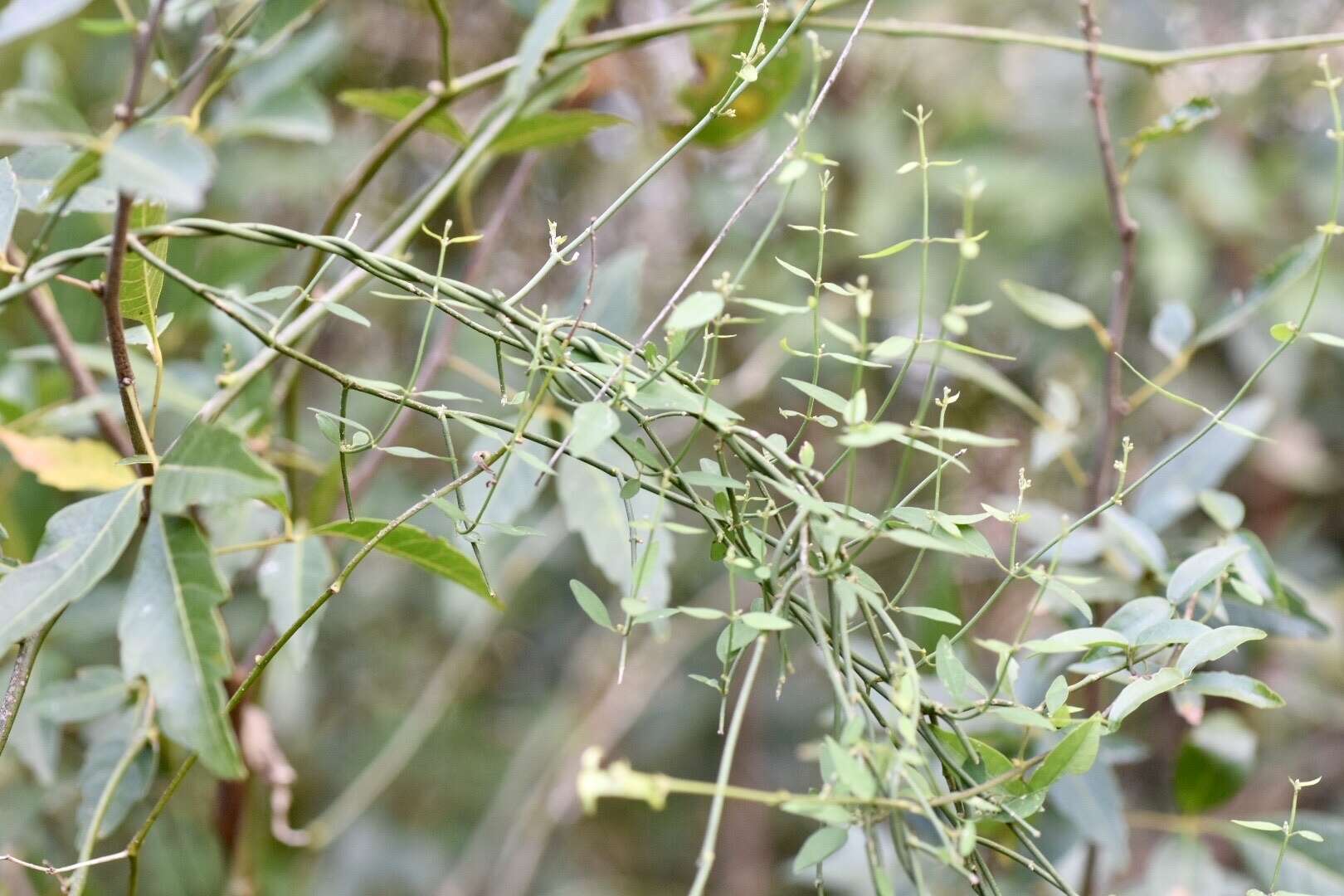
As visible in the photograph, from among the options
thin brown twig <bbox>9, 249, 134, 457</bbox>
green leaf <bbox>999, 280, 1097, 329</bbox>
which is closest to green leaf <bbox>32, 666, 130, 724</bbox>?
thin brown twig <bbox>9, 249, 134, 457</bbox>

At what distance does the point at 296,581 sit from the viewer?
0.59 m

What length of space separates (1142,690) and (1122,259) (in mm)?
385

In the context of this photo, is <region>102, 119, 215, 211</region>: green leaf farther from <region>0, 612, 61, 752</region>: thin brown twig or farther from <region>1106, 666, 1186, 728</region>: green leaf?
<region>1106, 666, 1186, 728</region>: green leaf

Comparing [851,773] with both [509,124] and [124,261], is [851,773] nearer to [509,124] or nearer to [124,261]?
[124,261]

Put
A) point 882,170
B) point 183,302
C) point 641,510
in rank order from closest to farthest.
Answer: point 641,510
point 183,302
point 882,170

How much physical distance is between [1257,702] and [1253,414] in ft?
1.15

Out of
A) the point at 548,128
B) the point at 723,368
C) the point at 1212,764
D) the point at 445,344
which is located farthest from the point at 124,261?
the point at 723,368

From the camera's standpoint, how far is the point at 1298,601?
1.99 ft

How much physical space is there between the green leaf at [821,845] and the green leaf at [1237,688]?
0.18 metres

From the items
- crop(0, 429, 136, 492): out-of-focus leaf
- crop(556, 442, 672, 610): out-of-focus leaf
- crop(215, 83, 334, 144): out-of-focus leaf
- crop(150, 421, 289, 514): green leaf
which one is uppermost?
crop(150, 421, 289, 514): green leaf

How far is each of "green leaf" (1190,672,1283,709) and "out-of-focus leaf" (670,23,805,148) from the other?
0.44m

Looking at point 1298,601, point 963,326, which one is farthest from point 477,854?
A: point 963,326

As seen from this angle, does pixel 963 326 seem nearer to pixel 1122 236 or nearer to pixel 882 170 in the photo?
pixel 1122 236

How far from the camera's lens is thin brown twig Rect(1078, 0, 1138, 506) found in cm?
64
